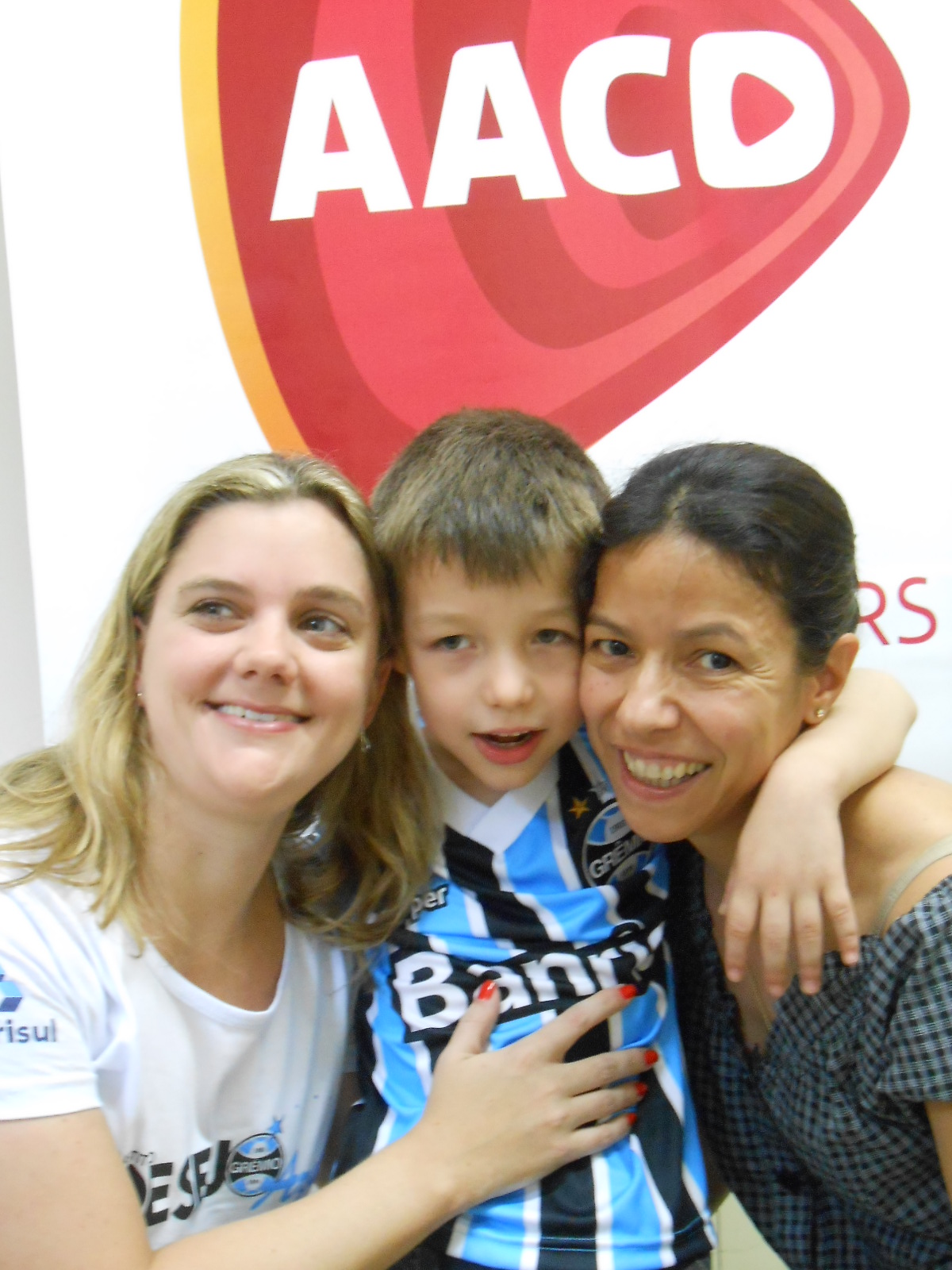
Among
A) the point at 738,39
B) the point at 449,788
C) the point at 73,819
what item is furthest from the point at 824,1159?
the point at 738,39

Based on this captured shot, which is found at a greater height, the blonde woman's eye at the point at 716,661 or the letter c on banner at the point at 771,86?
the letter c on banner at the point at 771,86

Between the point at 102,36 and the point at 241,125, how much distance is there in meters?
0.25

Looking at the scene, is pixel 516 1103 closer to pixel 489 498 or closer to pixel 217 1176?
pixel 217 1176

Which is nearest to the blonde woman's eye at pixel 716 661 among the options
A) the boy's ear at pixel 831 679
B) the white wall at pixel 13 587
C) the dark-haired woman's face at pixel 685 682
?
the dark-haired woman's face at pixel 685 682

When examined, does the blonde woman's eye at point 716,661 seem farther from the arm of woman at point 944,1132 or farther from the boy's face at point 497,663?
the arm of woman at point 944,1132

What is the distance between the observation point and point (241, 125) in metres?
1.39

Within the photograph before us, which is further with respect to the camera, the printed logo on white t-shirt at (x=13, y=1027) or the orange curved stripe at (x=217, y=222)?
the orange curved stripe at (x=217, y=222)

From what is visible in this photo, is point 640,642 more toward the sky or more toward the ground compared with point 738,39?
more toward the ground

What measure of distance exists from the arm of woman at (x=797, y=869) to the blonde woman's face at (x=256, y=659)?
0.44m

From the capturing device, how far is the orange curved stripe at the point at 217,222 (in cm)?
139

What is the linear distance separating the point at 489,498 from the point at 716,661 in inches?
12.1

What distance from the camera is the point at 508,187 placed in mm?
1362

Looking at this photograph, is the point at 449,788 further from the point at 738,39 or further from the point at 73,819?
the point at 738,39

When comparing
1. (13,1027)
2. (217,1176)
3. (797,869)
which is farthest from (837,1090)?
(13,1027)
